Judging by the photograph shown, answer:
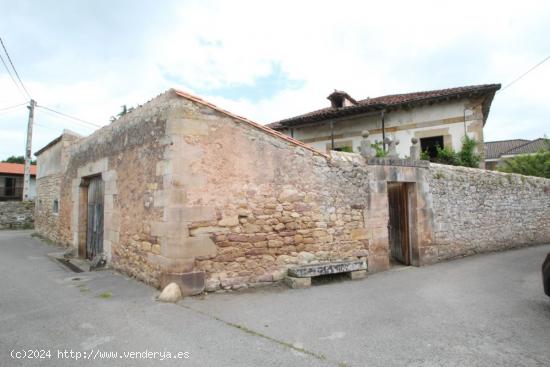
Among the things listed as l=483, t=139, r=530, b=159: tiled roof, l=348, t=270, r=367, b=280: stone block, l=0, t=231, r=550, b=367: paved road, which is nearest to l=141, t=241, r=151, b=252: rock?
l=0, t=231, r=550, b=367: paved road

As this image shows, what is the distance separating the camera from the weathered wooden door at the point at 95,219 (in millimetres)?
7035

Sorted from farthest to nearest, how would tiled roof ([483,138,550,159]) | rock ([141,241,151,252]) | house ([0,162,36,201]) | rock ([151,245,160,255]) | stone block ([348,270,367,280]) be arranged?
house ([0,162,36,201]) < tiled roof ([483,138,550,159]) < stone block ([348,270,367,280]) < rock ([141,241,151,252]) < rock ([151,245,160,255])

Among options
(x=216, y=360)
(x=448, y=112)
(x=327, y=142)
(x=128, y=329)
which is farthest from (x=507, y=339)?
(x=327, y=142)

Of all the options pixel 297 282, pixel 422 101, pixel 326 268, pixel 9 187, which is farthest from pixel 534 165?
pixel 9 187

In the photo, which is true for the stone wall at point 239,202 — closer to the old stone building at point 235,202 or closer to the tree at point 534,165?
the old stone building at point 235,202

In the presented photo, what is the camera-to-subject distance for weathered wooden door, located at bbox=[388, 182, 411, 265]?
24.8ft

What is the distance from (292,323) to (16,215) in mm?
19675

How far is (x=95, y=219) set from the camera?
23.7 feet

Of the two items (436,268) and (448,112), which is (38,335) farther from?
(448,112)

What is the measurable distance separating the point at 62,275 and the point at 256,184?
13.5 ft

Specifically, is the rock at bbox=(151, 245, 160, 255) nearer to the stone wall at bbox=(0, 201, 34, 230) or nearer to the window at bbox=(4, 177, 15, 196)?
the stone wall at bbox=(0, 201, 34, 230)

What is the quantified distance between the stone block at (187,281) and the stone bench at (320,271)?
57.5 inches

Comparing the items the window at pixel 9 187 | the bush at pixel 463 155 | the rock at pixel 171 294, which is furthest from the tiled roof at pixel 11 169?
the bush at pixel 463 155

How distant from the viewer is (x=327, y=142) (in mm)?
14328
